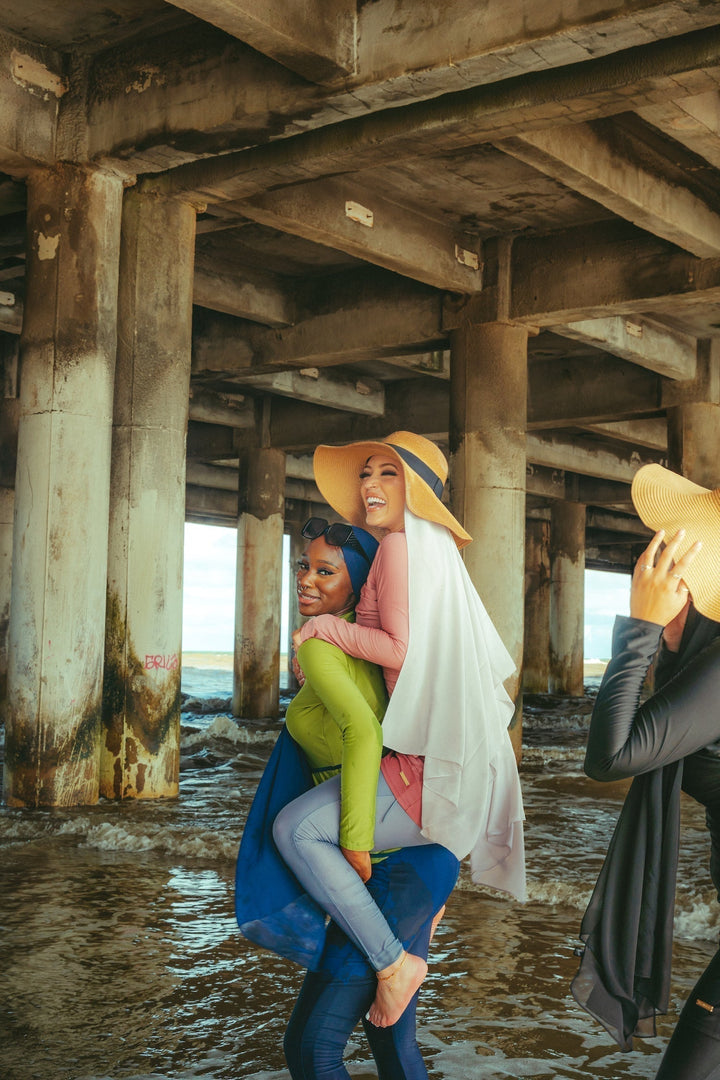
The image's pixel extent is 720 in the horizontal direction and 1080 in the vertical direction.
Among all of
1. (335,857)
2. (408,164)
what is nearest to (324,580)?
(335,857)

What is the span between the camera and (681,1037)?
2588 mm

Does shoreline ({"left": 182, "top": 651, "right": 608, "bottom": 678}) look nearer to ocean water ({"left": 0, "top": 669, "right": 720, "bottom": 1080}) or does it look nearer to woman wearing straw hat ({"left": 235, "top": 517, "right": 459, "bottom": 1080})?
ocean water ({"left": 0, "top": 669, "right": 720, "bottom": 1080})

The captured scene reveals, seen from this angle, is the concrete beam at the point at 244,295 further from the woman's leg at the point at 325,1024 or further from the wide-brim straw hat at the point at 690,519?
the woman's leg at the point at 325,1024

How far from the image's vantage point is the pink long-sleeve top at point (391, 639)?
111 inches

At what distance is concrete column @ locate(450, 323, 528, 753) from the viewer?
1208 cm

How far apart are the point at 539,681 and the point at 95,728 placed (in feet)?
65.4

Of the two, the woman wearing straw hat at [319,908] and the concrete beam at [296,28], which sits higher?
the concrete beam at [296,28]

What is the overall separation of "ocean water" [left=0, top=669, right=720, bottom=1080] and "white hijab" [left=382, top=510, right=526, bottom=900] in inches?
44.0

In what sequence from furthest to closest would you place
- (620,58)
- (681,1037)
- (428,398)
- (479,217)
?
(428,398) → (479,217) → (620,58) → (681,1037)

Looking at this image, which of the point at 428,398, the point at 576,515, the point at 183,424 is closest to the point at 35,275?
the point at 183,424

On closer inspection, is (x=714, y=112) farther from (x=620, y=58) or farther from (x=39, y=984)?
(x=39, y=984)

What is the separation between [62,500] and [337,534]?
18.6ft

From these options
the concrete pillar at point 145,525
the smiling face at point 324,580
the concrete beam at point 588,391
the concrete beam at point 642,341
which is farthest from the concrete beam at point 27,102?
the concrete beam at point 588,391

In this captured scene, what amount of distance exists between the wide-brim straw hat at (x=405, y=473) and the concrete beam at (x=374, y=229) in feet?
23.2
